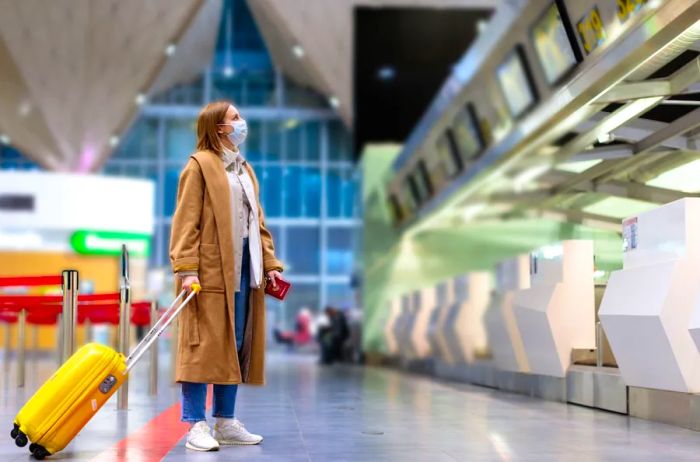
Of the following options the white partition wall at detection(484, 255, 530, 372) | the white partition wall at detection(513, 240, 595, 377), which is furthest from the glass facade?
the white partition wall at detection(513, 240, 595, 377)

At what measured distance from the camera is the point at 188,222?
4.75 meters

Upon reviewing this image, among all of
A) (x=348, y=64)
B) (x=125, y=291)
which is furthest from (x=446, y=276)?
(x=125, y=291)

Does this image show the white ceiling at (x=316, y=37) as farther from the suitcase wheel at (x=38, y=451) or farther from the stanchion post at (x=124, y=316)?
the suitcase wheel at (x=38, y=451)

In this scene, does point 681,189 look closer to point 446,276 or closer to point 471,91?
point 471,91

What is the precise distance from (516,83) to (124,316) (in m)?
5.38

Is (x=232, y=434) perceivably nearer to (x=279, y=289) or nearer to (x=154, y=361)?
(x=279, y=289)

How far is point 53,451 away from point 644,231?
3694 millimetres

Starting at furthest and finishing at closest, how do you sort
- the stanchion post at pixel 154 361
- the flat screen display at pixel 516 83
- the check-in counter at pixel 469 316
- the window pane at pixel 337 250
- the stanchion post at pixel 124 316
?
1. the window pane at pixel 337 250
2. the check-in counter at pixel 469 316
3. the flat screen display at pixel 516 83
4. the stanchion post at pixel 154 361
5. the stanchion post at pixel 124 316

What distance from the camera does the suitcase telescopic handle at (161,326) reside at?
4.59m

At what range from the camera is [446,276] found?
66.4ft

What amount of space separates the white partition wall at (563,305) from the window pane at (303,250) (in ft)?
80.2

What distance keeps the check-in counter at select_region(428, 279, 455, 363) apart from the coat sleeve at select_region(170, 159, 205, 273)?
8542 millimetres

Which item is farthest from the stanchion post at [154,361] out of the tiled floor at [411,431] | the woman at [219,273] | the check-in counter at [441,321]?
the check-in counter at [441,321]

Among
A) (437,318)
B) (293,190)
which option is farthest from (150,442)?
(293,190)
